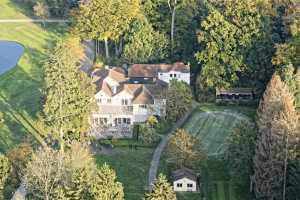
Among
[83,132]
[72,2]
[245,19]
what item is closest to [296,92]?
[245,19]

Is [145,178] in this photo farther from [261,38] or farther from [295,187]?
[261,38]

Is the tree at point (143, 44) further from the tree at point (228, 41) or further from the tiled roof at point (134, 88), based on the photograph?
the tree at point (228, 41)

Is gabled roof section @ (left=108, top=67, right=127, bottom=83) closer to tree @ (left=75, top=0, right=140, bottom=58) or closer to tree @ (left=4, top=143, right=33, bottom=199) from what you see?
tree @ (left=75, top=0, right=140, bottom=58)

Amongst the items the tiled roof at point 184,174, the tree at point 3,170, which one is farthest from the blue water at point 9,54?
the tiled roof at point 184,174

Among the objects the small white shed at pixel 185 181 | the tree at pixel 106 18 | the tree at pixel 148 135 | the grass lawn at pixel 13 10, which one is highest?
the grass lawn at pixel 13 10

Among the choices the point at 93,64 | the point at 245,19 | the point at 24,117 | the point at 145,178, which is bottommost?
the point at 145,178

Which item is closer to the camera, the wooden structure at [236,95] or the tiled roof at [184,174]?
the tiled roof at [184,174]

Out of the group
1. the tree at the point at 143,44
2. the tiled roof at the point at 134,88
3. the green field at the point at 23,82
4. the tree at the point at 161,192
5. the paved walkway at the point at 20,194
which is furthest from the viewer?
the tree at the point at 143,44
